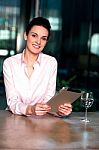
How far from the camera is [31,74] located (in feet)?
7.58

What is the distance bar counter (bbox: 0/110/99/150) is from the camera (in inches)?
55.7

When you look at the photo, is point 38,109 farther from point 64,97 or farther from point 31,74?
point 31,74

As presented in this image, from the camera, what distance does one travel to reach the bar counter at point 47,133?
4.64 feet

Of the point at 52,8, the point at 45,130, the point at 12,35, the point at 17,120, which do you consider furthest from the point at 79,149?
the point at 52,8

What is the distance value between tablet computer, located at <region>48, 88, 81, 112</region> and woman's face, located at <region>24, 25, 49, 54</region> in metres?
0.38

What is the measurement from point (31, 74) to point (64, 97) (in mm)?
357

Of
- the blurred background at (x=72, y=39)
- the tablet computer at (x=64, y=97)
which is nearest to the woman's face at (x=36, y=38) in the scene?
the tablet computer at (x=64, y=97)

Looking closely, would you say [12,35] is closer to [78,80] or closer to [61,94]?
[78,80]

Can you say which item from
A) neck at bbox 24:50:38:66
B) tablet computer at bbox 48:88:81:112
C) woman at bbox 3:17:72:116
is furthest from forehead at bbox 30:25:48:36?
tablet computer at bbox 48:88:81:112

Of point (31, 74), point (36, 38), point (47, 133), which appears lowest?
point (47, 133)

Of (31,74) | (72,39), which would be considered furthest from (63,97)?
(72,39)

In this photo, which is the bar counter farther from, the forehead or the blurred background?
the blurred background

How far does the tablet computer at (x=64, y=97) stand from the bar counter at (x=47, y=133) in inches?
2.9

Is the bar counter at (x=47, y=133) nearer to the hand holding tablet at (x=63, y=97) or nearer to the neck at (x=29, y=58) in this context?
the hand holding tablet at (x=63, y=97)
